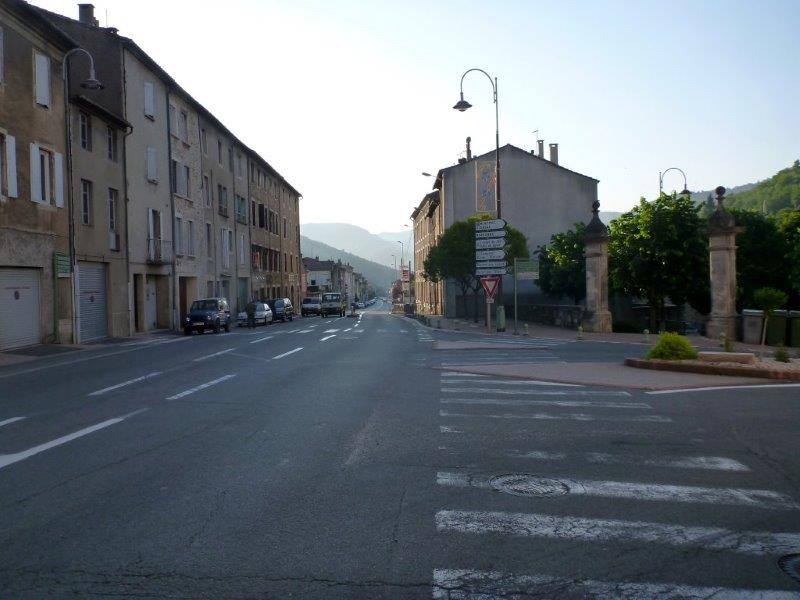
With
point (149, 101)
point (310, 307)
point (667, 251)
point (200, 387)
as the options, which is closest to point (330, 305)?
point (310, 307)

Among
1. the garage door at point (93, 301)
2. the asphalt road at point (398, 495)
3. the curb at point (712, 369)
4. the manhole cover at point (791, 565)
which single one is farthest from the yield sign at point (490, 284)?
the manhole cover at point (791, 565)

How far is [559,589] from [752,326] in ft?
79.4

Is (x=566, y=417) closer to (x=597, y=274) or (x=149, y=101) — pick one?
(x=597, y=274)

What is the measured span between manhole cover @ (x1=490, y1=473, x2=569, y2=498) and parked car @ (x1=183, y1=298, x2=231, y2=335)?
30.0 metres

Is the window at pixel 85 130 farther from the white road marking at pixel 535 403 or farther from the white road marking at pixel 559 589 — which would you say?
the white road marking at pixel 559 589

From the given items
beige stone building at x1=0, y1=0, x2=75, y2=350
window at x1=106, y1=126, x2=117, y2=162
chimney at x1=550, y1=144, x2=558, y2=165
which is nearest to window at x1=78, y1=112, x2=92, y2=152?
window at x1=106, y1=126, x2=117, y2=162

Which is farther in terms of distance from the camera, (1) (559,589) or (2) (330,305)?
(2) (330,305)

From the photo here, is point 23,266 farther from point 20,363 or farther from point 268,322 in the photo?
point 268,322

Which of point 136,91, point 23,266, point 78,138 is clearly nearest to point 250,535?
point 23,266

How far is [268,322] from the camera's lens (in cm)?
4675

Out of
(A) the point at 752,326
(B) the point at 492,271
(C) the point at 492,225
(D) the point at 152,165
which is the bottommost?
(A) the point at 752,326

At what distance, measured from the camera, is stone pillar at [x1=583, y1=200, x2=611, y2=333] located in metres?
29.4

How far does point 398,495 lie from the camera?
578 cm

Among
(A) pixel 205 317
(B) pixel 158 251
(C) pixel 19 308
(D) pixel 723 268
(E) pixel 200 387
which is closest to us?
(E) pixel 200 387
